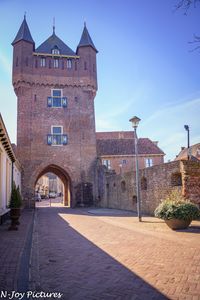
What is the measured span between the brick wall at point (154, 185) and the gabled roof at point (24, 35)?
58.3ft

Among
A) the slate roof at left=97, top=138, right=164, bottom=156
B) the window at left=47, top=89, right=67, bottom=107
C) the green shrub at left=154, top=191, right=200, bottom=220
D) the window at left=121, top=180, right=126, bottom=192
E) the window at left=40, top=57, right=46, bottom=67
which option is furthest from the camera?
the slate roof at left=97, top=138, right=164, bottom=156

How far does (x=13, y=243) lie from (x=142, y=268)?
14.8 feet

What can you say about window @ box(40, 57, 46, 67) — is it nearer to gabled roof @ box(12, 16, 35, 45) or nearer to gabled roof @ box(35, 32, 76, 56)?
gabled roof @ box(35, 32, 76, 56)

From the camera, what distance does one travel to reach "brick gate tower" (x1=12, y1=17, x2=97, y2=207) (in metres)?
28.1

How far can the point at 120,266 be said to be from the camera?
5.41 m

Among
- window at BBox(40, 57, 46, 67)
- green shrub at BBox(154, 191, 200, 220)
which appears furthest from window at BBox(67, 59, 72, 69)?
green shrub at BBox(154, 191, 200, 220)

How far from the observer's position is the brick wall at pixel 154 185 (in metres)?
12.2

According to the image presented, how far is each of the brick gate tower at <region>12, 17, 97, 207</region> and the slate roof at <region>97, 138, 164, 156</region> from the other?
38.6 ft

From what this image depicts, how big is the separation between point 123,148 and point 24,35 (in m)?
21.1

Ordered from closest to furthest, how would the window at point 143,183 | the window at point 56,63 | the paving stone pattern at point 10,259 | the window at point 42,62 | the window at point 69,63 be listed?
1. the paving stone pattern at point 10,259
2. the window at point 143,183
3. the window at point 42,62
4. the window at point 56,63
5. the window at point 69,63

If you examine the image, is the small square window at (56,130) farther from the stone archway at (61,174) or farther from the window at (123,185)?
the window at (123,185)

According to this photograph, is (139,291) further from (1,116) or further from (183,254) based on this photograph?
(1,116)

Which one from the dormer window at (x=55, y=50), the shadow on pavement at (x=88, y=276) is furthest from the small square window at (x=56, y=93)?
the shadow on pavement at (x=88, y=276)

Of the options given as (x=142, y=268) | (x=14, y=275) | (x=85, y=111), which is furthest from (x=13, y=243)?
(x=85, y=111)
